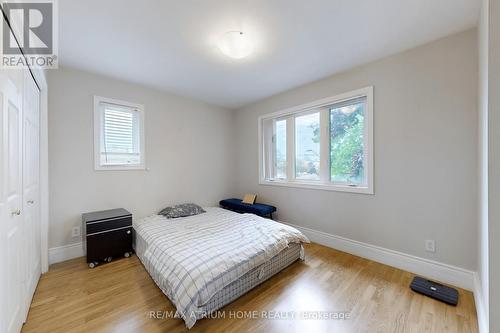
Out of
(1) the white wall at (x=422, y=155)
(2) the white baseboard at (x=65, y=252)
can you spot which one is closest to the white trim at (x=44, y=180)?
(2) the white baseboard at (x=65, y=252)

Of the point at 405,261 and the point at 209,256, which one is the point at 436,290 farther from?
the point at 209,256

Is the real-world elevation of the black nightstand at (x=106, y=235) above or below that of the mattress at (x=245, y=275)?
above

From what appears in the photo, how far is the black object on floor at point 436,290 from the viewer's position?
70.4 inches

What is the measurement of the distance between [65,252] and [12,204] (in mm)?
1703

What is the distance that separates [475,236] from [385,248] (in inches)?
31.8

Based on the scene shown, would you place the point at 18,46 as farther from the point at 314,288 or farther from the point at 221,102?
the point at 314,288

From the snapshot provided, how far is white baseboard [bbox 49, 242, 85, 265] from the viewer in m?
2.53

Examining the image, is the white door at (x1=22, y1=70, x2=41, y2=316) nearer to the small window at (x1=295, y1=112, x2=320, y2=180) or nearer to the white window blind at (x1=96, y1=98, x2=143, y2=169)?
the white window blind at (x1=96, y1=98, x2=143, y2=169)

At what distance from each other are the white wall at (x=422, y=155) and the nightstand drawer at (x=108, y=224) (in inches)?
113

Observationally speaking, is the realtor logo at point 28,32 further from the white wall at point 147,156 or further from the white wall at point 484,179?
the white wall at point 484,179

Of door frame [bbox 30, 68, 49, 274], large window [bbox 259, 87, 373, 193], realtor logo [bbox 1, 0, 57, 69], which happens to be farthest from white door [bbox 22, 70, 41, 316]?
large window [bbox 259, 87, 373, 193]

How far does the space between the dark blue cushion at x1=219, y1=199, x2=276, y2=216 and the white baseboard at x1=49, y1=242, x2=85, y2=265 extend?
2.32 m

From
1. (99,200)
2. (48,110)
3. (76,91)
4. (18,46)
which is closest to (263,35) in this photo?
(18,46)

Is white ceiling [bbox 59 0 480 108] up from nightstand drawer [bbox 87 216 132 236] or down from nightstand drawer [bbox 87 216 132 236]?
up
